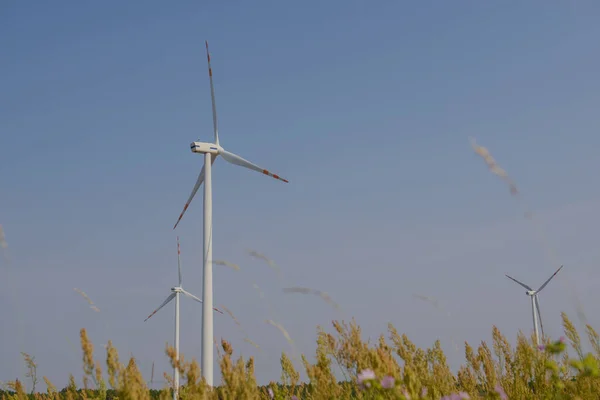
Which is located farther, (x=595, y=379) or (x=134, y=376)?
(x=595, y=379)

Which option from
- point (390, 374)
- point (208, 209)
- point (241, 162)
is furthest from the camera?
point (241, 162)

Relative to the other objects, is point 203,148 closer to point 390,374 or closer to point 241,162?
point 241,162

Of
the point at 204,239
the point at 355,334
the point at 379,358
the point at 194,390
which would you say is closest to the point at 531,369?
the point at 355,334

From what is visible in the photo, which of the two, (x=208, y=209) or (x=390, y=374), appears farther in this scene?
(x=208, y=209)

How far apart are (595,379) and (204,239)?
58.7ft

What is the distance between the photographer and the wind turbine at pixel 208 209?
870 inches

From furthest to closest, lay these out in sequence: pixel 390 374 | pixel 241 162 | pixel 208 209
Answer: pixel 241 162 < pixel 208 209 < pixel 390 374

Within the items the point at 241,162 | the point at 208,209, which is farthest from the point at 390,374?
the point at 241,162

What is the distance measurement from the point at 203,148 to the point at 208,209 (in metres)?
3.95

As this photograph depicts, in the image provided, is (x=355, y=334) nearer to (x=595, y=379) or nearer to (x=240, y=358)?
(x=240, y=358)

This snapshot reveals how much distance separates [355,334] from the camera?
6.00 metres

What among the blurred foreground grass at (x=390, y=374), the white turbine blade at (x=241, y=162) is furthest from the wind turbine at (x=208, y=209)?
the blurred foreground grass at (x=390, y=374)

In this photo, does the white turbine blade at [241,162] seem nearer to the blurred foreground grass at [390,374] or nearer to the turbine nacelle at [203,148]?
the turbine nacelle at [203,148]

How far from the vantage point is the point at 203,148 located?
26.6 metres
